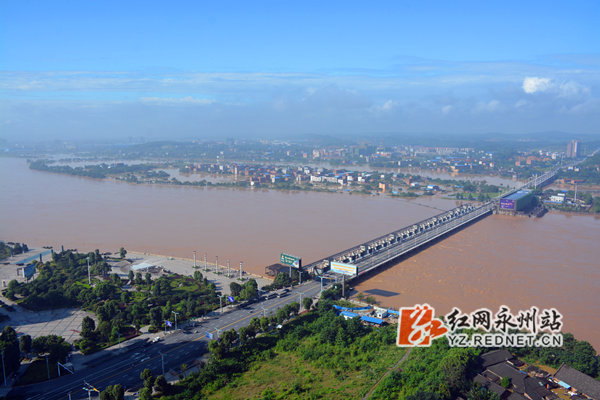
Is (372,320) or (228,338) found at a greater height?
(228,338)

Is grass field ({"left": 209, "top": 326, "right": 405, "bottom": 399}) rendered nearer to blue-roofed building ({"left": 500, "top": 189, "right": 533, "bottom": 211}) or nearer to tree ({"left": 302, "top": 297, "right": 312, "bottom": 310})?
tree ({"left": 302, "top": 297, "right": 312, "bottom": 310})

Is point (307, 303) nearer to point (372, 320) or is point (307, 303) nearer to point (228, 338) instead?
point (372, 320)

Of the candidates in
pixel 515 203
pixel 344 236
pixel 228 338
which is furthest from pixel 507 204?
pixel 228 338

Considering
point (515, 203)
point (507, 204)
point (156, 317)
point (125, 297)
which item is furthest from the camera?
point (507, 204)

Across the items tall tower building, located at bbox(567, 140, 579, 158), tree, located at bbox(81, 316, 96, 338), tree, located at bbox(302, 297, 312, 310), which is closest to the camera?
tree, located at bbox(81, 316, 96, 338)

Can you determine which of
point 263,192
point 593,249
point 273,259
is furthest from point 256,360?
point 263,192

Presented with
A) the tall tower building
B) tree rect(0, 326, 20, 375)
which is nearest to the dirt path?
tree rect(0, 326, 20, 375)

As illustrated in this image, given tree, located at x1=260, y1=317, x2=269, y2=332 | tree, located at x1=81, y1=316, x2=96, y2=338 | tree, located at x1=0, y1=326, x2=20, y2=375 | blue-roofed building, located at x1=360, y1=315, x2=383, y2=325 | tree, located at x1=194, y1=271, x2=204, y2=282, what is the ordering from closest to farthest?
tree, located at x1=0, y1=326, x2=20, y2=375
tree, located at x1=81, y1=316, x2=96, y2=338
tree, located at x1=260, y1=317, x2=269, y2=332
blue-roofed building, located at x1=360, y1=315, x2=383, y2=325
tree, located at x1=194, y1=271, x2=204, y2=282
